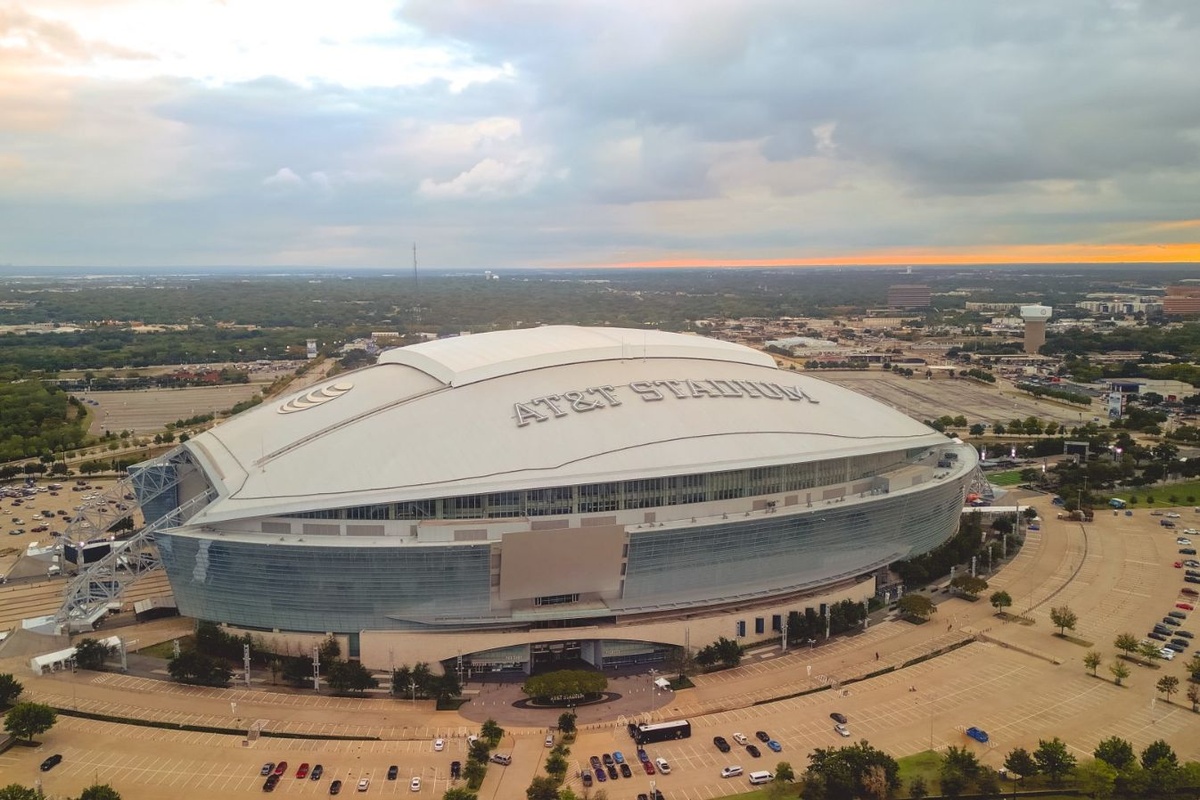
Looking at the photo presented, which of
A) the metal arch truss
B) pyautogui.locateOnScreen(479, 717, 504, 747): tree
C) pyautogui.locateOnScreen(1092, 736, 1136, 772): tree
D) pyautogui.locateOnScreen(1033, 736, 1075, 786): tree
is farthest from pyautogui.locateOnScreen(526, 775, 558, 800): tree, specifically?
the metal arch truss

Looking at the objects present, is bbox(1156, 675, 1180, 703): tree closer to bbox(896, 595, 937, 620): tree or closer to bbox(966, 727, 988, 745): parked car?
bbox(966, 727, 988, 745): parked car

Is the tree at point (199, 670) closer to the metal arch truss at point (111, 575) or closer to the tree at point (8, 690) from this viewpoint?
the tree at point (8, 690)

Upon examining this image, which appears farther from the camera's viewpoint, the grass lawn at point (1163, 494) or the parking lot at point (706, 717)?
the grass lawn at point (1163, 494)

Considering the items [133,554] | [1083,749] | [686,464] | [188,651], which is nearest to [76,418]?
[133,554]

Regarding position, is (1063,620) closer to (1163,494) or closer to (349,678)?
(1163,494)

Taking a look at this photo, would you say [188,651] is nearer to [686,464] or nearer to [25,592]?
[25,592]

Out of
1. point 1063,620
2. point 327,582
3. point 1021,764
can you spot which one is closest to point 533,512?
point 327,582

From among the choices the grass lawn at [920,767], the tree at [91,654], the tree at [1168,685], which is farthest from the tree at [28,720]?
the tree at [1168,685]
